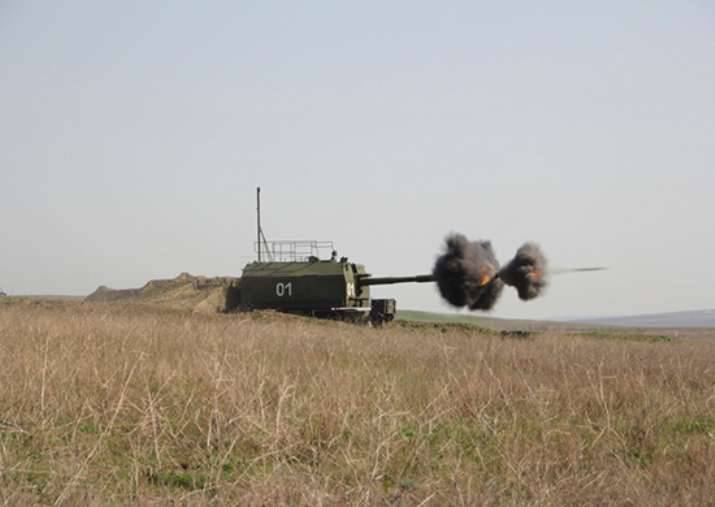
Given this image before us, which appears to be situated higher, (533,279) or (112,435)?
(533,279)

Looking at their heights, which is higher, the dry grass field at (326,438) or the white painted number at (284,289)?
the white painted number at (284,289)

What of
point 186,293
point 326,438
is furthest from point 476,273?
point 326,438

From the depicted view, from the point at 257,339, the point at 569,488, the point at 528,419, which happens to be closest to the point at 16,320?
the point at 257,339

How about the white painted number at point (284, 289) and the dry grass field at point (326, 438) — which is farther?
→ the white painted number at point (284, 289)

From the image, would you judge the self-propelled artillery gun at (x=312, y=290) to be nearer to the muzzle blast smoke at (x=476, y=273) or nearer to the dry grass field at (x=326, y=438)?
the muzzle blast smoke at (x=476, y=273)

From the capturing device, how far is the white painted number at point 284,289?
25.4 meters

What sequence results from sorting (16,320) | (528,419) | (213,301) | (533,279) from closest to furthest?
Result: (528,419) → (16,320) → (533,279) → (213,301)

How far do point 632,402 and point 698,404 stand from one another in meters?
0.57

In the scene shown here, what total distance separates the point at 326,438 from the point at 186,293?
26196 millimetres

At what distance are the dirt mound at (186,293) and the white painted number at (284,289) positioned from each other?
203cm

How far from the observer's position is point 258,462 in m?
6.03

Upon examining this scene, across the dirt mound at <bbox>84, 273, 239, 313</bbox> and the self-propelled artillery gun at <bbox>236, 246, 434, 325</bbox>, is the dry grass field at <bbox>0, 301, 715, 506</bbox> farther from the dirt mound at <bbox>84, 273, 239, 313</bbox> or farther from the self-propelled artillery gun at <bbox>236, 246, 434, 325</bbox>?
the dirt mound at <bbox>84, 273, 239, 313</bbox>

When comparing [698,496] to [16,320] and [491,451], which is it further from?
[16,320]

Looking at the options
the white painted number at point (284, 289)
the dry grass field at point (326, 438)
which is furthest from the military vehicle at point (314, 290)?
the dry grass field at point (326, 438)
